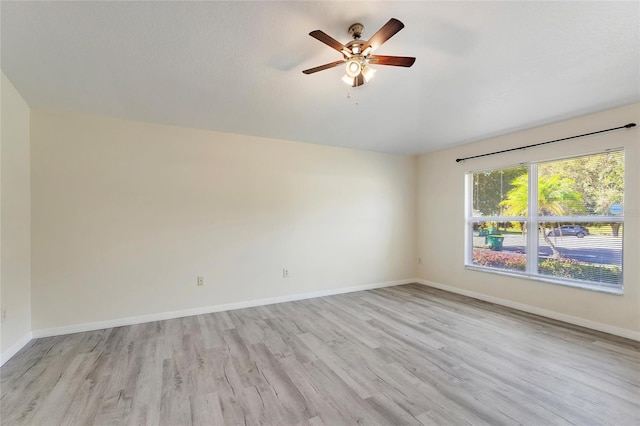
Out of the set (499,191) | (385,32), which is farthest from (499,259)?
(385,32)

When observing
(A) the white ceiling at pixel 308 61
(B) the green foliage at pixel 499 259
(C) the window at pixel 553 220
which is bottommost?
(B) the green foliage at pixel 499 259

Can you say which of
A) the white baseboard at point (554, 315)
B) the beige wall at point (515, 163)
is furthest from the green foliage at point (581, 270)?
the white baseboard at point (554, 315)

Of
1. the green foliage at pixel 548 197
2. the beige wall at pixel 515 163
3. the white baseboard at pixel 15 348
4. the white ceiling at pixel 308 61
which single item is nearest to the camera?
the white ceiling at pixel 308 61

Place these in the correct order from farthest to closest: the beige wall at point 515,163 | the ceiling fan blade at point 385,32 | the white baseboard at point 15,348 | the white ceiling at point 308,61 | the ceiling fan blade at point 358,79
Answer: the beige wall at point 515,163 → the white baseboard at point 15,348 → the ceiling fan blade at point 358,79 → the white ceiling at point 308,61 → the ceiling fan blade at point 385,32

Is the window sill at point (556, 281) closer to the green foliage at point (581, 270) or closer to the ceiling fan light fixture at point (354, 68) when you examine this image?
the green foliage at point (581, 270)

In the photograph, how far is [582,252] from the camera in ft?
10.8

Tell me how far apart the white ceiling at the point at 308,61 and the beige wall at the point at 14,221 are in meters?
0.27

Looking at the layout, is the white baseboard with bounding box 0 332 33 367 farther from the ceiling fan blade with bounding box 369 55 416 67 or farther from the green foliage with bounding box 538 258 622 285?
the green foliage with bounding box 538 258 622 285

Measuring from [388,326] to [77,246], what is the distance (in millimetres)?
3675

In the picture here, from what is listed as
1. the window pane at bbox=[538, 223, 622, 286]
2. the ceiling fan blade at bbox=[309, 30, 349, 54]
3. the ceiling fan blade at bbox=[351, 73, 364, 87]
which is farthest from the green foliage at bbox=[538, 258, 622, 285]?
the ceiling fan blade at bbox=[309, 30, 349, 54]

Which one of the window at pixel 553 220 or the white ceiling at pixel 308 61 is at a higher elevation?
the white ceiling at pixel 308 61

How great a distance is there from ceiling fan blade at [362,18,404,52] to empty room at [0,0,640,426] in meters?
0.02

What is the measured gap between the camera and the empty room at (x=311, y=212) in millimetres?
1812

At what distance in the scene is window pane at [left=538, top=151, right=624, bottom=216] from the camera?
3.01 m
